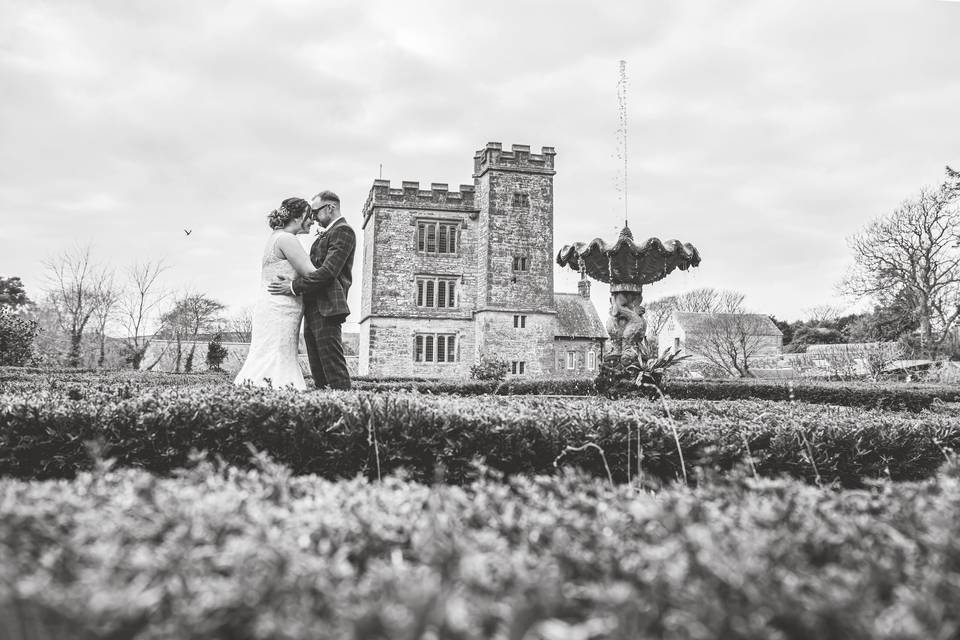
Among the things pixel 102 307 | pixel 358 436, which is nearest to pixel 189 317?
pixel 102 307

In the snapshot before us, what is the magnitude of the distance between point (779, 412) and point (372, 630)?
23.2 ft

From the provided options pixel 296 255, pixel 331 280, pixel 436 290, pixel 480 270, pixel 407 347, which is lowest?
pixel 331 280

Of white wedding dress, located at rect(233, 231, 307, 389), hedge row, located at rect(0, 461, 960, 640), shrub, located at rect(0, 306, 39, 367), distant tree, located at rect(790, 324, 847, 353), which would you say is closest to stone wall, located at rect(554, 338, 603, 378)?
distant tree, located at rect(790, 324, 847, 353)

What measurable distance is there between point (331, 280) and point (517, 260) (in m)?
27.8

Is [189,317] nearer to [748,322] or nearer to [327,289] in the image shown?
[748,322]

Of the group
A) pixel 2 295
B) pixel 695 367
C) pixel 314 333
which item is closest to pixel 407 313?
pixel 695 367

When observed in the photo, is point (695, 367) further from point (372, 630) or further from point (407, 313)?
point (372, 630)

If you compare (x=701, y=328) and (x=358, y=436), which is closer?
(x=358, y=436)

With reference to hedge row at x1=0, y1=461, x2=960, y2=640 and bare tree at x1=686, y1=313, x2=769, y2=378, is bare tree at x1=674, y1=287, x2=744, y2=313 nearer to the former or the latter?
bare tree at x1=686, y1=313, x2=769, y2=378

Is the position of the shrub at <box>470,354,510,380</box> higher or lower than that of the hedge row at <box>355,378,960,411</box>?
higher

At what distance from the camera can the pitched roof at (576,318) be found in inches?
1761

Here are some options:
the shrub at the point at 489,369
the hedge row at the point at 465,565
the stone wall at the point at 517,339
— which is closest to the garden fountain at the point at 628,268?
the hedge row at the point at 465,565

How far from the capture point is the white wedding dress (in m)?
7.22

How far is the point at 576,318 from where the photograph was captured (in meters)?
46.0
